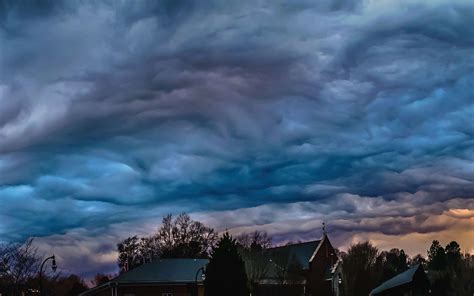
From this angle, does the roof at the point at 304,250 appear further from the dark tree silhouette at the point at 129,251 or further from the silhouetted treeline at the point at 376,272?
the dark tree silhouette at the point at 129,251

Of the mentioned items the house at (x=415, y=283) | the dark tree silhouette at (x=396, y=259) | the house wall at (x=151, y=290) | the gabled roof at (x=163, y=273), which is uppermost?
the dark tree silhouette at (x=396, y=259)

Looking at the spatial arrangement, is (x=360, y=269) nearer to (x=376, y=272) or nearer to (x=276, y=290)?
(x=376, y=272)

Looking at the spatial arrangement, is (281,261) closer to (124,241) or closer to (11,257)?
(11,257)

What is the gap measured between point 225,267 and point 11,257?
48883 millimetres

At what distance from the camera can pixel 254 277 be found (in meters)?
82.6

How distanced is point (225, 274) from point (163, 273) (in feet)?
148

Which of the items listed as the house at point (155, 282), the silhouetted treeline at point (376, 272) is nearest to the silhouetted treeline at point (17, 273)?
the house at point (155, 282)

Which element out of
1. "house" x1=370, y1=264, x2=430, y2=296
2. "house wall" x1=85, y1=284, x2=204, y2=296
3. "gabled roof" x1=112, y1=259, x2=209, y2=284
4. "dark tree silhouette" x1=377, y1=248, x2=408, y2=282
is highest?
"dark tree silhouette" x1=377, y1=248, x2=408, y2=282

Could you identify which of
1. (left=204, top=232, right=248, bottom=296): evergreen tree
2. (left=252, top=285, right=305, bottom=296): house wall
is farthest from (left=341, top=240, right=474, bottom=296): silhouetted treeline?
(left=204, top=232, right=248, bottom=296): evergreen tree

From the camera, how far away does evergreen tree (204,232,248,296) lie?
4647 centimetres

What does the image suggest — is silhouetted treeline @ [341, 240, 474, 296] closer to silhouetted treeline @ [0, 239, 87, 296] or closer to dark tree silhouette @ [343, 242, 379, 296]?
dark tree silhouette @ [343, 242, 379, 296]

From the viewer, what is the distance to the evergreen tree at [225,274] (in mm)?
46469

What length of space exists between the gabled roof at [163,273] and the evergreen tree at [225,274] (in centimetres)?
4039

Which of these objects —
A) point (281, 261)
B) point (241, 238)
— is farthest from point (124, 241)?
point (281, 261)
